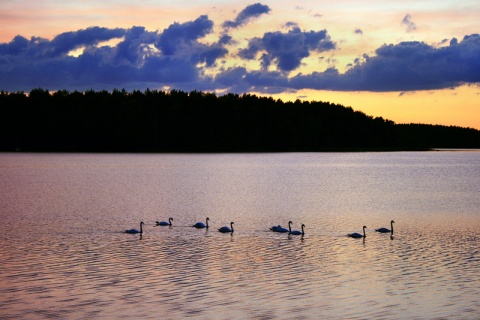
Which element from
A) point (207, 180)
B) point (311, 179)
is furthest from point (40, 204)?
point (311, 179)

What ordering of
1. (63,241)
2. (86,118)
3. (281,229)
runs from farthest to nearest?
(86,118) → (281,229) → (63,241)

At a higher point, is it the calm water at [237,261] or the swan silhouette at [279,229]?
the swan silhouette at [279,229]

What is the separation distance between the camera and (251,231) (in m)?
40.2

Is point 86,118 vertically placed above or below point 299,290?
above

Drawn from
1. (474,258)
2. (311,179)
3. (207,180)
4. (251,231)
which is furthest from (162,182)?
(474,258)

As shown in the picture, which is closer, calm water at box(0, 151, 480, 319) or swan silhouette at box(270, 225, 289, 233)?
calm water at box(0, 151, 480, 319)

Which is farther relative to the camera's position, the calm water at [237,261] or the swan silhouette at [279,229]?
the swan silhouette at [279,229]

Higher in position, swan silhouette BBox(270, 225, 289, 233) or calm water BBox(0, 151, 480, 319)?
swan silhouette BBox(270, 225, 289, 233)

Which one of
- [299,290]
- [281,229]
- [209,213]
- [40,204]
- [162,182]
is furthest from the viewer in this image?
[162,182]

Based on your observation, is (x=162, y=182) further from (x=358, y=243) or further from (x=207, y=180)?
(x=358, y=243)

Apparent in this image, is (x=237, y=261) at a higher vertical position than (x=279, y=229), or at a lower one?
lower

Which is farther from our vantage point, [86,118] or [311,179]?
[86,118]

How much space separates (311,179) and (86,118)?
115 metres

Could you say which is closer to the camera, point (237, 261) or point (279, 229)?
point (237, 261)
